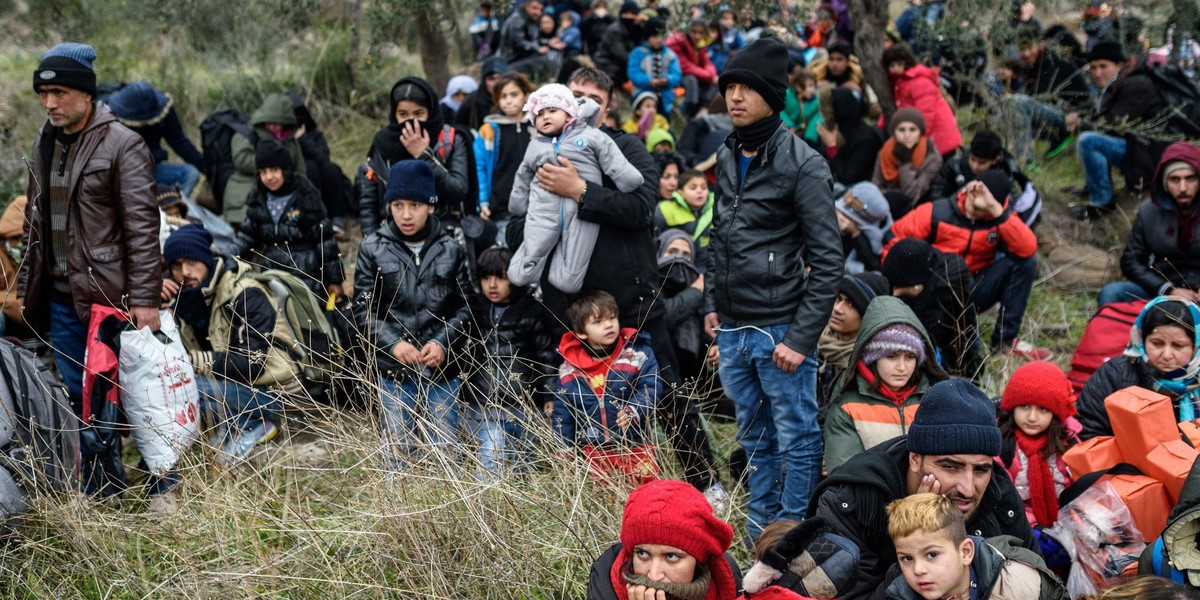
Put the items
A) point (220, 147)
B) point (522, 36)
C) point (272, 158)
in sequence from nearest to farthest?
point (272, 158), point (220, 147), point (522, 36)

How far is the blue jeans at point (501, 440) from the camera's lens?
153 inches

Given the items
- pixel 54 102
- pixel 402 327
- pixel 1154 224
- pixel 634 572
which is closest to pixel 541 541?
pixel 634 572

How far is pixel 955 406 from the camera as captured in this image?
3.16 m

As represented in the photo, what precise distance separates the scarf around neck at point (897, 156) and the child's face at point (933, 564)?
17.3 feet

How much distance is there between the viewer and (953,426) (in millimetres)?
3143

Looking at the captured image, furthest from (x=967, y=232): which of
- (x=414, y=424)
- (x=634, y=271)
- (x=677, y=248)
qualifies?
(x=414, y=424)

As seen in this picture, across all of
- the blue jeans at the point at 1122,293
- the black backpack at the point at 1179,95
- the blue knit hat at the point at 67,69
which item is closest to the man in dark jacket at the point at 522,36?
the black backpack at the point at 1179,95

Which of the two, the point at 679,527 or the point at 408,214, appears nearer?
the point at 679,527

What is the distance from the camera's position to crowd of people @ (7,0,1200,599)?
3186 millimetres

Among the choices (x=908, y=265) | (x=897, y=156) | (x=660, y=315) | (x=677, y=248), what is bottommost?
(x=897, y=156)

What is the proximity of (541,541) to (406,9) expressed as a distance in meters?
6.29

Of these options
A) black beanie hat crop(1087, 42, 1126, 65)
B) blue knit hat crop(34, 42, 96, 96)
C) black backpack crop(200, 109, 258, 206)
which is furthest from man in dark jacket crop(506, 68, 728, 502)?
black beanie hat crop(1087, 42, 1126, 65)

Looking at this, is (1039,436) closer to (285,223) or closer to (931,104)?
(285,223)

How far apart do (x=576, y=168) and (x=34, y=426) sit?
8.27 feet
